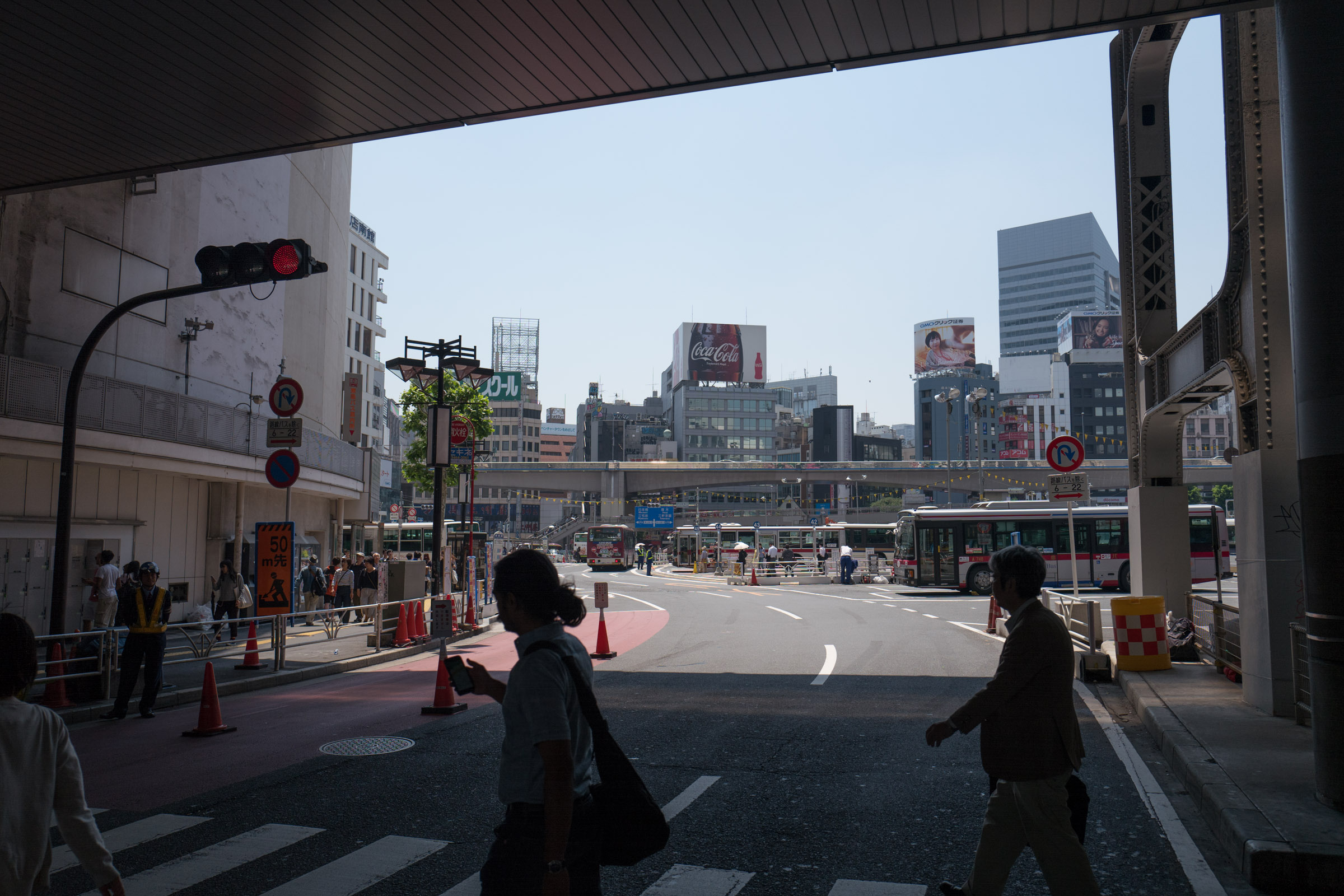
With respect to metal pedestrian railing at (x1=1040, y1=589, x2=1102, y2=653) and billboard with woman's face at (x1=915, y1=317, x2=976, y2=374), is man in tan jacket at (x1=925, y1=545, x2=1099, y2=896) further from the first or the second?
billboard with woman's face at (x1=915, y1=317, x2=976, y2=374)

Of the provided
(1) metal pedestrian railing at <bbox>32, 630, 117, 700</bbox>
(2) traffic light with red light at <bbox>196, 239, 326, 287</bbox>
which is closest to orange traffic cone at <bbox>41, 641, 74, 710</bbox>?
(1) metal pedestrian railing at <bbox>32, 630, 117, 700</bbox>

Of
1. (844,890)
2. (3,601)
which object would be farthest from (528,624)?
(3,601)

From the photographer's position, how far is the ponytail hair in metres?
3.07

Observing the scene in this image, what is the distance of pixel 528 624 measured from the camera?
3084 millimetres

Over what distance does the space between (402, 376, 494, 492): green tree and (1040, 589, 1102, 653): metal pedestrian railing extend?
3448cm

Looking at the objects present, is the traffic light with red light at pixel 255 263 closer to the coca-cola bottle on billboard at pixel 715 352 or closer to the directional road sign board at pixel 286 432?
the directional road sign board at pixel 286 432

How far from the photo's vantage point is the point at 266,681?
13.5 m

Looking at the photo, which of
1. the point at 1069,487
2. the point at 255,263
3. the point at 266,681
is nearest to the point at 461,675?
the point at 255,263

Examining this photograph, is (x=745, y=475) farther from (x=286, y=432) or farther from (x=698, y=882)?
(x=698, y=882)

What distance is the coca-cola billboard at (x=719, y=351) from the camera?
5113 inches

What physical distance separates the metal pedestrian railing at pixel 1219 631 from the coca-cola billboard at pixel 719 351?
4594 inches

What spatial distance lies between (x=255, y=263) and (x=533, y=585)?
373 inches

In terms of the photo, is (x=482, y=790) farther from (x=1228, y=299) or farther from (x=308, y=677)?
(x=1228, y=299)

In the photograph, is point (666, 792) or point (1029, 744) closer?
point (1029, 744)
